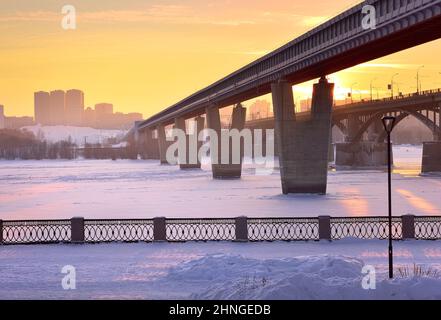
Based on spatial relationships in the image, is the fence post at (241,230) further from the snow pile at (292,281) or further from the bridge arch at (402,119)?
the bridge arch at (402,119)

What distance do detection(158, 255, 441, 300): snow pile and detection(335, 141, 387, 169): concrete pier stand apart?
88.3m

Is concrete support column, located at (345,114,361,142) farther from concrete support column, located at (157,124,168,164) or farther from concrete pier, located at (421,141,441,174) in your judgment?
concrete support column, located at (157,124,168,164)

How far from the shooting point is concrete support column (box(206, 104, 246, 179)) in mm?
75625

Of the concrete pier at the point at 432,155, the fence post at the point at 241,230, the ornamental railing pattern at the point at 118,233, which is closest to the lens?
the fence post at the point at 241,230

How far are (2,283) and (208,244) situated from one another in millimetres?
8740

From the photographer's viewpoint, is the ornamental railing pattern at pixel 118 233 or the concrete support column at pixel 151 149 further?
the concrete support column at pixel 151 149

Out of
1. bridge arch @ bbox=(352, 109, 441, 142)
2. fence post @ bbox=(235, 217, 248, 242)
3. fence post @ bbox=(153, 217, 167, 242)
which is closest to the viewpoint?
fence post @ bbox=(235, 217, 248, 242)

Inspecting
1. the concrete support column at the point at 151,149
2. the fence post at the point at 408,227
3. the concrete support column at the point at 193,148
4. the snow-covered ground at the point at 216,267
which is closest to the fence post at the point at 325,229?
the snow-covered ground at the point at 216,267

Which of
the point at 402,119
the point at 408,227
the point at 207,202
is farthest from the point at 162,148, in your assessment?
the point at 408,227

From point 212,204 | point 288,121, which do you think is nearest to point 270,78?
point 288,121

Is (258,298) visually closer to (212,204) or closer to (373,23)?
(373,23)

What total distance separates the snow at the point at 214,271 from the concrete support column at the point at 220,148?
170ft

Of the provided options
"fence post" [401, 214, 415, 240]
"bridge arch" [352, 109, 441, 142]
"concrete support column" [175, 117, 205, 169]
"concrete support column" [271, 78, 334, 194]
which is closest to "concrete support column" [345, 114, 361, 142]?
"bridge arch" [352, 109, 441, 142]

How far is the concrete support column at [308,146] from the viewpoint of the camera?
164 ft
